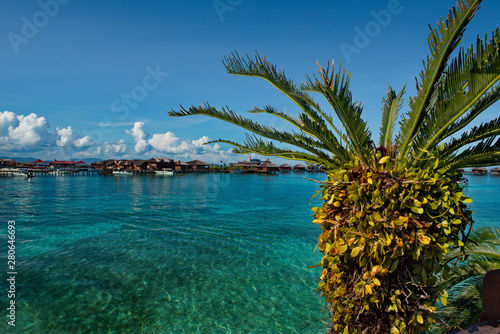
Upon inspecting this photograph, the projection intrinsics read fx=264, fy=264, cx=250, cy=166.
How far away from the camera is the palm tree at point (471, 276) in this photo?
3748 millimetres

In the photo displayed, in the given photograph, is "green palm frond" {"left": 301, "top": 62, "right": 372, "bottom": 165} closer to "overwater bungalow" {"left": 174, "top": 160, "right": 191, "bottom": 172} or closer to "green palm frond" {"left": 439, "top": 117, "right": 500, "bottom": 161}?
"green palm frond" {"left": 439, "top": 117, "right": 500, "bottom": 161}

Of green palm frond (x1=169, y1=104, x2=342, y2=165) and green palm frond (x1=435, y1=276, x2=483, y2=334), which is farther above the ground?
green palm frond (x1=169, y1=104, x2=342, y2=165)

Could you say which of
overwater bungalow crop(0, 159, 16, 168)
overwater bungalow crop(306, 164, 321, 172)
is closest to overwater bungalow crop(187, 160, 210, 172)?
overwater bungalow crop(306, 164, 321, 172)

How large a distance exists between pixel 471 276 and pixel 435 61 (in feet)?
12.0

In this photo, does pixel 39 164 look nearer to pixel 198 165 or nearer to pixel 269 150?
pixel 198 165

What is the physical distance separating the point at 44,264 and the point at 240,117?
9.41 m

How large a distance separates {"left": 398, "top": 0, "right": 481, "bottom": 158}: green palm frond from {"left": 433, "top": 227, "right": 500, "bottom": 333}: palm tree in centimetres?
209

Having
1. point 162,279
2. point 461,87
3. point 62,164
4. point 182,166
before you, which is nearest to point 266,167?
point 182,166

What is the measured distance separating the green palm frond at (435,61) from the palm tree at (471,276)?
2089mm

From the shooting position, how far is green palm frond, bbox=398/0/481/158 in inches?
83.9

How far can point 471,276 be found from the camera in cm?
418

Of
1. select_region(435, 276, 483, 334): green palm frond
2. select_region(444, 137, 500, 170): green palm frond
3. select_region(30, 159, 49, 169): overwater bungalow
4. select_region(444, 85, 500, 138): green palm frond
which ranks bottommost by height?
select_region(435, 276, 483, 334): green palm frond

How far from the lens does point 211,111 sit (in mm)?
3670

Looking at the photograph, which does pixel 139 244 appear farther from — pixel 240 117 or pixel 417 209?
pixel 417 209
